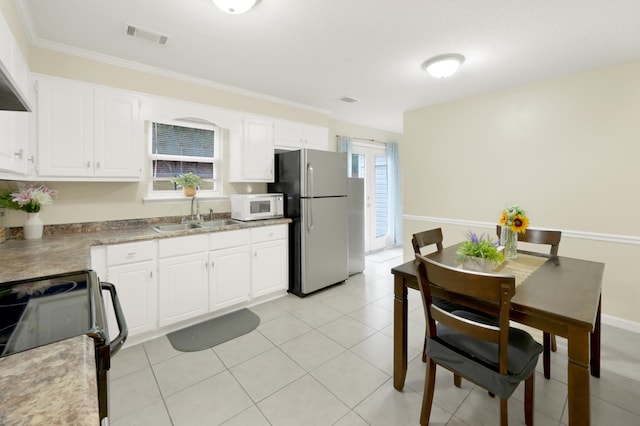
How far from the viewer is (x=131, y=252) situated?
246cm

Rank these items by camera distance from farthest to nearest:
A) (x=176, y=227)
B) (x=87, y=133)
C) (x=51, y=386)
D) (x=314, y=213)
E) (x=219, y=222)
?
(x=314, y=213) < (x=219, y=222) < (x=176, y=227) < (x=87, y=133) < (x=51, y=386)

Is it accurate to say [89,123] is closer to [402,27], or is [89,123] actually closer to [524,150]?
[402,27]

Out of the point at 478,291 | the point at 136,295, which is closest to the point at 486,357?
the point at 478,291

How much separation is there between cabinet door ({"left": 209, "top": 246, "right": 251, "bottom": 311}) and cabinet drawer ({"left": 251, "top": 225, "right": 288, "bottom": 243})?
0.55ft

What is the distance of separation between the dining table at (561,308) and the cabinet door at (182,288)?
6.22ft

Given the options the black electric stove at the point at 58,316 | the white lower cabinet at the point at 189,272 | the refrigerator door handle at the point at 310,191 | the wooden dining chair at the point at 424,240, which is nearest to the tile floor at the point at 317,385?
the white lower cabinet at the point at 189,272

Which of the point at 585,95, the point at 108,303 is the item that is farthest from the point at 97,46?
the point at 585,95

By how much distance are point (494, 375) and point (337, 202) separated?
2.72 meters

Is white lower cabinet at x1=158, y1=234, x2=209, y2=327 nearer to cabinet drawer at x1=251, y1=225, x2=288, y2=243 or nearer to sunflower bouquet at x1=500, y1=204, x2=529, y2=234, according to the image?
cabinet drawer at x1=251, y1=225, x2=288, y2=243

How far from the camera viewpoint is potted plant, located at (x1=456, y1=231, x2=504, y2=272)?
181 centimetres

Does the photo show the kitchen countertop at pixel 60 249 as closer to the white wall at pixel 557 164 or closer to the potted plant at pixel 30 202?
the potted plant at pixel 30 202

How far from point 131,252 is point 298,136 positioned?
2.50 metres

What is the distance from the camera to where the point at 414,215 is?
454 cm

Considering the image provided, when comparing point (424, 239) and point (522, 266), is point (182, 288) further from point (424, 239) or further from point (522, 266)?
point (522, 266)
